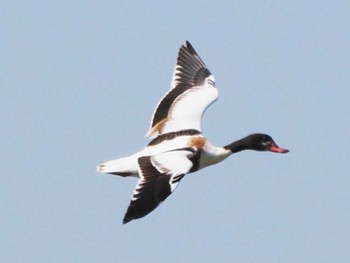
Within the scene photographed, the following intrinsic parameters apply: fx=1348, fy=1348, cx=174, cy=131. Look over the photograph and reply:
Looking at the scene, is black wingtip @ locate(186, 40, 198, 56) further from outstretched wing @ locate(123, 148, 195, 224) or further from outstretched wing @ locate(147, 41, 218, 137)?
outstretched wing @ locate(123, 148, 195, 224)

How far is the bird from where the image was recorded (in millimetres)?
18688

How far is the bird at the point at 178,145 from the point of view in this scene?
736 inches

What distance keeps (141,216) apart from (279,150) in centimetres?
490

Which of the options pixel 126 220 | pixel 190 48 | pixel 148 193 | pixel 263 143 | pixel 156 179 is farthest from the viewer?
pixel 190 48

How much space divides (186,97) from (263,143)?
5.32ft

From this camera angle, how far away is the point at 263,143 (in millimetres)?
22312

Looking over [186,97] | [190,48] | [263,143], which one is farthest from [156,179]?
[190,48]

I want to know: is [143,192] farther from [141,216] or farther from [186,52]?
[186,52]

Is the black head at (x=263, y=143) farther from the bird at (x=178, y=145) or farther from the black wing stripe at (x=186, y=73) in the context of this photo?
the black wing stripe at (x=186, y=73)

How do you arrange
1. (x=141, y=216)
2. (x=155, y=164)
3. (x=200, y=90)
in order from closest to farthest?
1. (x=141, y=216)
2. (x=155, y=164)
3. (x=200, y=90)

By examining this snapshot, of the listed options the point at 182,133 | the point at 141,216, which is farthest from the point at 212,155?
the point at 141,216

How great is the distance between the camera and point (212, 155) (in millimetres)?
21484

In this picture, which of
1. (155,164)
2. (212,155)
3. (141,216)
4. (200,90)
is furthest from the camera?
(200,90)

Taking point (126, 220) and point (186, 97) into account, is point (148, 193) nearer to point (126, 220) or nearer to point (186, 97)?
point (126, 220)
